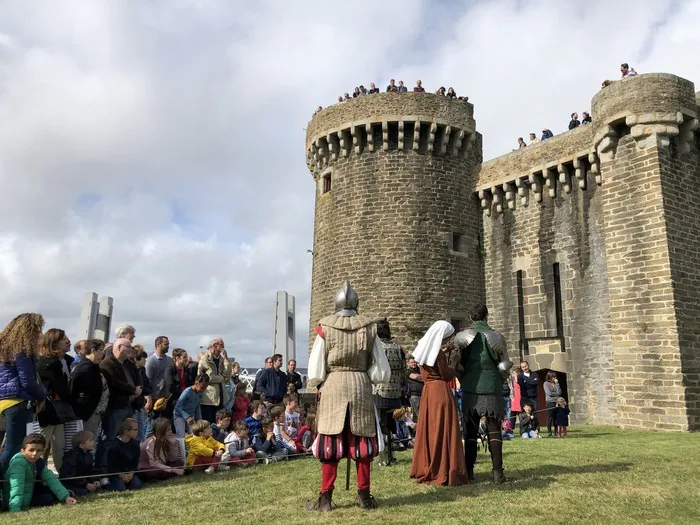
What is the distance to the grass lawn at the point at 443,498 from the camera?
15.1 ft

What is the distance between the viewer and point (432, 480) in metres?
5.98

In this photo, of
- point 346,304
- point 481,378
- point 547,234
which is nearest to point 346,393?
point 346,304

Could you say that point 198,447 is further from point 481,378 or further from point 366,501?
point 481,378

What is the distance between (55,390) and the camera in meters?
6.36

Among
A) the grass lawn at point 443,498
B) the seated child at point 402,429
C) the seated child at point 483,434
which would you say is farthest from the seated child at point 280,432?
the seated child at point 483,434

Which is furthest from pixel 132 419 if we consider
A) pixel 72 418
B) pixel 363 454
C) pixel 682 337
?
pixel 682 337

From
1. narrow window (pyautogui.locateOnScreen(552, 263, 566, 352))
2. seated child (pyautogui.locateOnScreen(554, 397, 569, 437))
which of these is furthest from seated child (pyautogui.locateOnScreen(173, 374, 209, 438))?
narrow window (pyautogui.locateOnScreen(552, 263, 566, 352))

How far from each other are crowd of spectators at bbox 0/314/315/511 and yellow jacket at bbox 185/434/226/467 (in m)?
0.01

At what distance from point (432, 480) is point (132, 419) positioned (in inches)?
150

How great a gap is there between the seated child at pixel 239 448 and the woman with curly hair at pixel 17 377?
2.88 metres

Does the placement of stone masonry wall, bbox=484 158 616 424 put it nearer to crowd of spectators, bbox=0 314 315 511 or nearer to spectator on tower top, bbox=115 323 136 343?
crowd of spectators, bbox=0 314 315 511

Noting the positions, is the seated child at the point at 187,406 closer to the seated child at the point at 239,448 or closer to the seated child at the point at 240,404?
the seated child at the point at 239,448

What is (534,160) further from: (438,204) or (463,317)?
(463,317)

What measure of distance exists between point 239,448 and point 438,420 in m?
3.60
